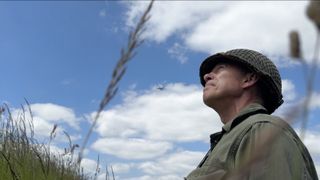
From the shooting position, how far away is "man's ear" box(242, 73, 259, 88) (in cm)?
371

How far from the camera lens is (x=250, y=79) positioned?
3.74m

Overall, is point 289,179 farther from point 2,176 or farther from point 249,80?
point 2,176

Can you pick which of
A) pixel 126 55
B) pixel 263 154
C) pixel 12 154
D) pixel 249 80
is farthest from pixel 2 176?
pixel 263 154

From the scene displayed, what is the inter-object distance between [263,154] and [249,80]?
11.3ft

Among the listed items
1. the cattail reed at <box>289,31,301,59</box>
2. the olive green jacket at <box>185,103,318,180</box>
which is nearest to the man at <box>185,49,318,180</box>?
the olive green jacket at <box>185,103,318,180</box>

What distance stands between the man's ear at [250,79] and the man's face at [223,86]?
0.07 feet

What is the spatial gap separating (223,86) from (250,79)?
0.21m

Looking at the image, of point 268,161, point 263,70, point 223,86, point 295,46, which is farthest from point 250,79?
point 295,46

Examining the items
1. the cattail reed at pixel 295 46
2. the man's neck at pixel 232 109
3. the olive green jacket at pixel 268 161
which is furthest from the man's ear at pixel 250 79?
the cattail reed at pixel 295 46

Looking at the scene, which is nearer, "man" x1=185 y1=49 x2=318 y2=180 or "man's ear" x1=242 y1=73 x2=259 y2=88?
"man" x1=185 y1=49 x2=318 y2=180

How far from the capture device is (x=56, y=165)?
16.5ft

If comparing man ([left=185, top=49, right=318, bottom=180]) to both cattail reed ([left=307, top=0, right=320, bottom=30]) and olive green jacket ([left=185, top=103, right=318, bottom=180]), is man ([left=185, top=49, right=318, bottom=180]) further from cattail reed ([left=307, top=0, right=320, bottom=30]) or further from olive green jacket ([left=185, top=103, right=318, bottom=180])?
cattail reed ([left=307, top=0, right=320, bottom=30])

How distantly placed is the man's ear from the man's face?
0.07ft

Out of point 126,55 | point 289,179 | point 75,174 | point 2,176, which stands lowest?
point 126,55
